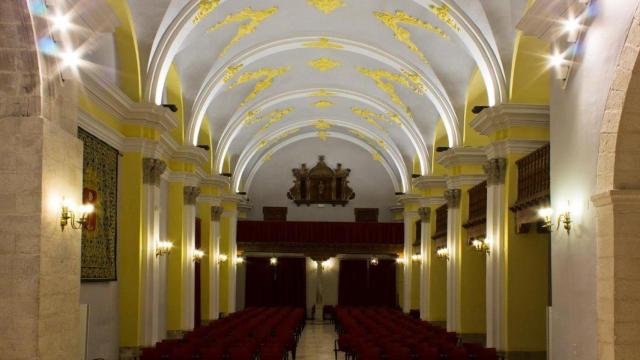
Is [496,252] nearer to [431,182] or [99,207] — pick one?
[99,207]

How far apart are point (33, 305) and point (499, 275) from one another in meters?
10.5

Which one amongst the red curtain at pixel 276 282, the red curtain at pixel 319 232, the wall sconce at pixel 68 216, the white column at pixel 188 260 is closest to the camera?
the wall sconce at pixel 68 216

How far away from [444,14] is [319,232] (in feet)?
69.1

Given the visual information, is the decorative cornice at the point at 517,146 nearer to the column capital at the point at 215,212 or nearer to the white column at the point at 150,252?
the white column at the point at 150,252

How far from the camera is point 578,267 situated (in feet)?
30.4

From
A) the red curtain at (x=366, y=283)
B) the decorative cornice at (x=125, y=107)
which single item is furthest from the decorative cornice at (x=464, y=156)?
the red curtain at (x=366, y=283)

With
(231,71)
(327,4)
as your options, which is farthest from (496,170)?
(231,71)

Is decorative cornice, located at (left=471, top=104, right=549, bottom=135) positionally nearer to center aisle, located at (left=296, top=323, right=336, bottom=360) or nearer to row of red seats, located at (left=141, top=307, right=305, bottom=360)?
row of red seats, located at (left=141, top=307, right=305, bottom=360)

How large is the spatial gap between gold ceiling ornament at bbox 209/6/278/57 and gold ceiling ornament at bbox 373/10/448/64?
105 inches

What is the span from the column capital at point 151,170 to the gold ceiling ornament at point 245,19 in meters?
3.52

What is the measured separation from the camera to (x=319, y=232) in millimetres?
36875

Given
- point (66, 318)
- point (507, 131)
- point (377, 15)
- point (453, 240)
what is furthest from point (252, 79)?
point (66, 318)

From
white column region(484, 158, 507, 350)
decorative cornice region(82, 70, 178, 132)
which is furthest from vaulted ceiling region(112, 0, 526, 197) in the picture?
A: white column region(484, 158, 507, 350)

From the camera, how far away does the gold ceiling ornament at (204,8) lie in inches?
644
